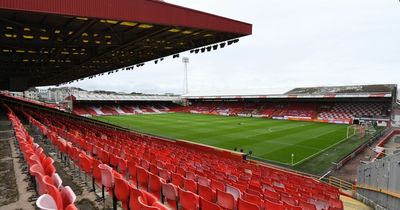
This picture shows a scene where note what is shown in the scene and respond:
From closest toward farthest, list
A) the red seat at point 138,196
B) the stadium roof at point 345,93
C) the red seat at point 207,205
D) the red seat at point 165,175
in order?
the red seat at point 138,196, the red seat at point 207,205, the red seat at point 165,175, the stadium roof at point 345,93

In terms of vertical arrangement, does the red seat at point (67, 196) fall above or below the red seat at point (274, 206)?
above

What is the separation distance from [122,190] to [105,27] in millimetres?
11416

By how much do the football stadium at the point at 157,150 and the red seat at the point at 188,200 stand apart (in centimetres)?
2

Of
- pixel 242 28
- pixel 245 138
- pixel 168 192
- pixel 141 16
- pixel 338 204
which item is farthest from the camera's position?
pixel 245 138

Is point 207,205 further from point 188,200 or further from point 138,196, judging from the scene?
point 138,196

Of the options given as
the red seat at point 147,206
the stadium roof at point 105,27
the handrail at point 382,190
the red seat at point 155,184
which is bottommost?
the handrail at point 382,190

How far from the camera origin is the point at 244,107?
57.5 metres

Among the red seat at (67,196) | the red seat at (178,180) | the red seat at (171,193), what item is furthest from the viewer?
the red seat at (178,180)

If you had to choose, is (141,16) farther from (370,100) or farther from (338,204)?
(370,100)

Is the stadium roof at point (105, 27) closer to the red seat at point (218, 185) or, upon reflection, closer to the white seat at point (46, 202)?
the red seat at point (218, 185)

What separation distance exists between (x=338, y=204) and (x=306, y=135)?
2255 cm

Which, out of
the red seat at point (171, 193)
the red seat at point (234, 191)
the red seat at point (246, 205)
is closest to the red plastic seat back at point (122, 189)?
the red seat at point (171, 193)

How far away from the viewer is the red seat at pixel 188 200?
4363 mm

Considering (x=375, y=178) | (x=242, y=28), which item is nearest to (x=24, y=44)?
(x=242, y=28)
